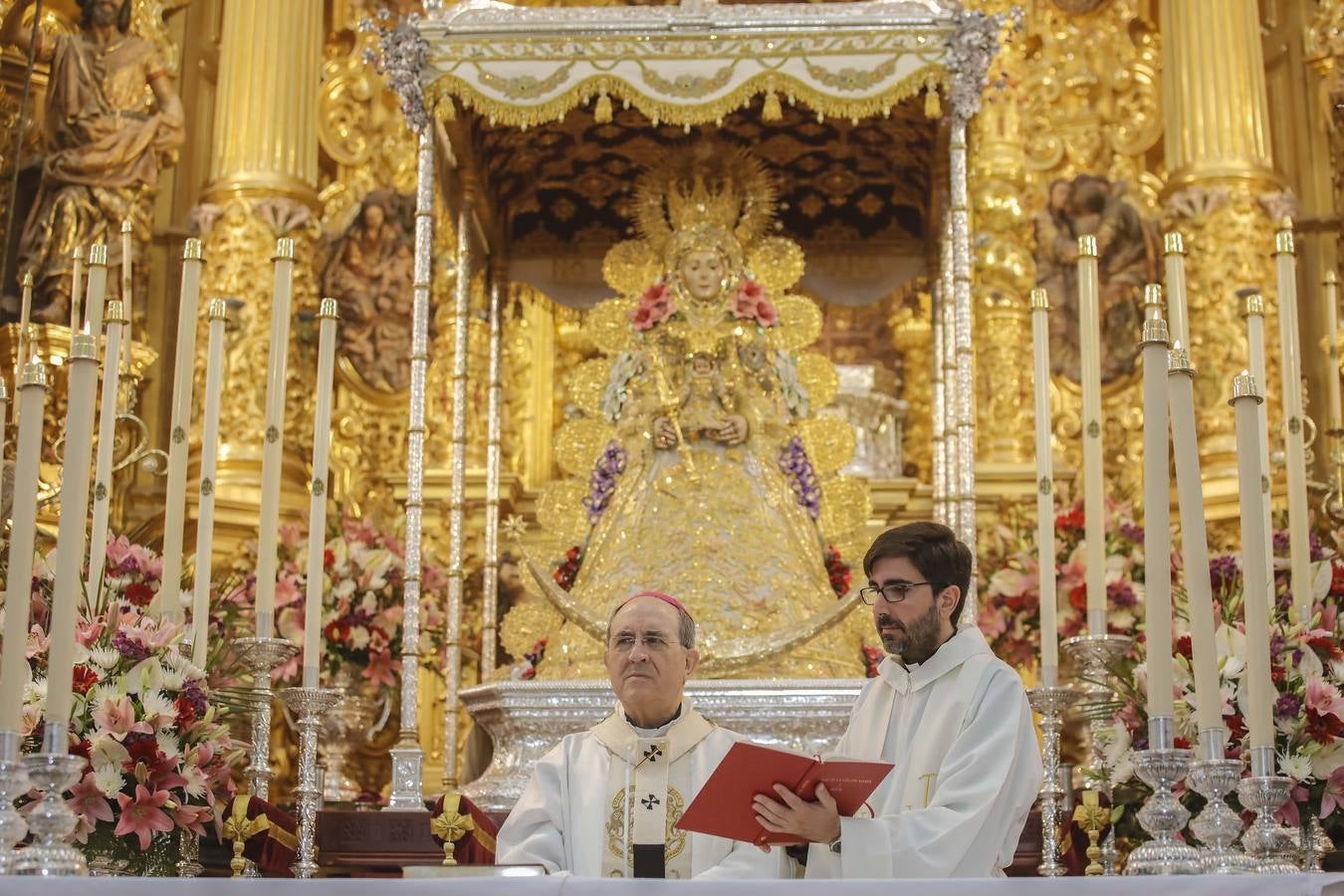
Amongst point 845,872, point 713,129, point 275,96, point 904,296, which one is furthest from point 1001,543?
point 845,872

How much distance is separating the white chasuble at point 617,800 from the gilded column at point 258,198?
427cm

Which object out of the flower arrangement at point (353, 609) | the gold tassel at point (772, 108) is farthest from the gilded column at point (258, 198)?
the gold tassel at point (772, 108)

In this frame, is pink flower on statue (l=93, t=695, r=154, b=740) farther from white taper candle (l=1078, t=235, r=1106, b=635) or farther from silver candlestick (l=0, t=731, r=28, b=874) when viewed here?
white taper candle (l=1078, t=235, r=1106, b=635)

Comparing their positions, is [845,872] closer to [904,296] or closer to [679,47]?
[679,47]

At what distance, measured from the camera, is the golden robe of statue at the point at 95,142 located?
27.4ft

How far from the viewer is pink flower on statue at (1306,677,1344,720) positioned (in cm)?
431

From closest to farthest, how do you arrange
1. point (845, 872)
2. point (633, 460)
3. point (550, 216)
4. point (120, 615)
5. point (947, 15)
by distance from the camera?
→ 1. point (845, 872)
2. point (120, 615)
3. point (947, 15)
4. point (633, 460)
5. point (550, 216)

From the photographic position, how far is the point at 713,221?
7.75 m

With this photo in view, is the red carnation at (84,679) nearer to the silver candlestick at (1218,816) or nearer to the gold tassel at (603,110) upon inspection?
the silver candlestick at (1218,816)

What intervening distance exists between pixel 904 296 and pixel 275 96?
9.95 ft

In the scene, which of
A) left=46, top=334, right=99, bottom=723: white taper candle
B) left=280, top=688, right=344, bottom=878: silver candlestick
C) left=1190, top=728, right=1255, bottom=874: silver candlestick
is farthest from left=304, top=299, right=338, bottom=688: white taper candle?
left=1190, top=728, right=1255, bottom=874: silver candlestick

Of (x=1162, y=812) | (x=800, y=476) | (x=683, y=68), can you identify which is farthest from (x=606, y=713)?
(x=1162, y=812)

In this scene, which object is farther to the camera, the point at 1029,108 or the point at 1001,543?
the point at 1029,108

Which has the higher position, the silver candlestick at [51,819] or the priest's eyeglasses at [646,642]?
the priest's eyeglasses at [646,642]
